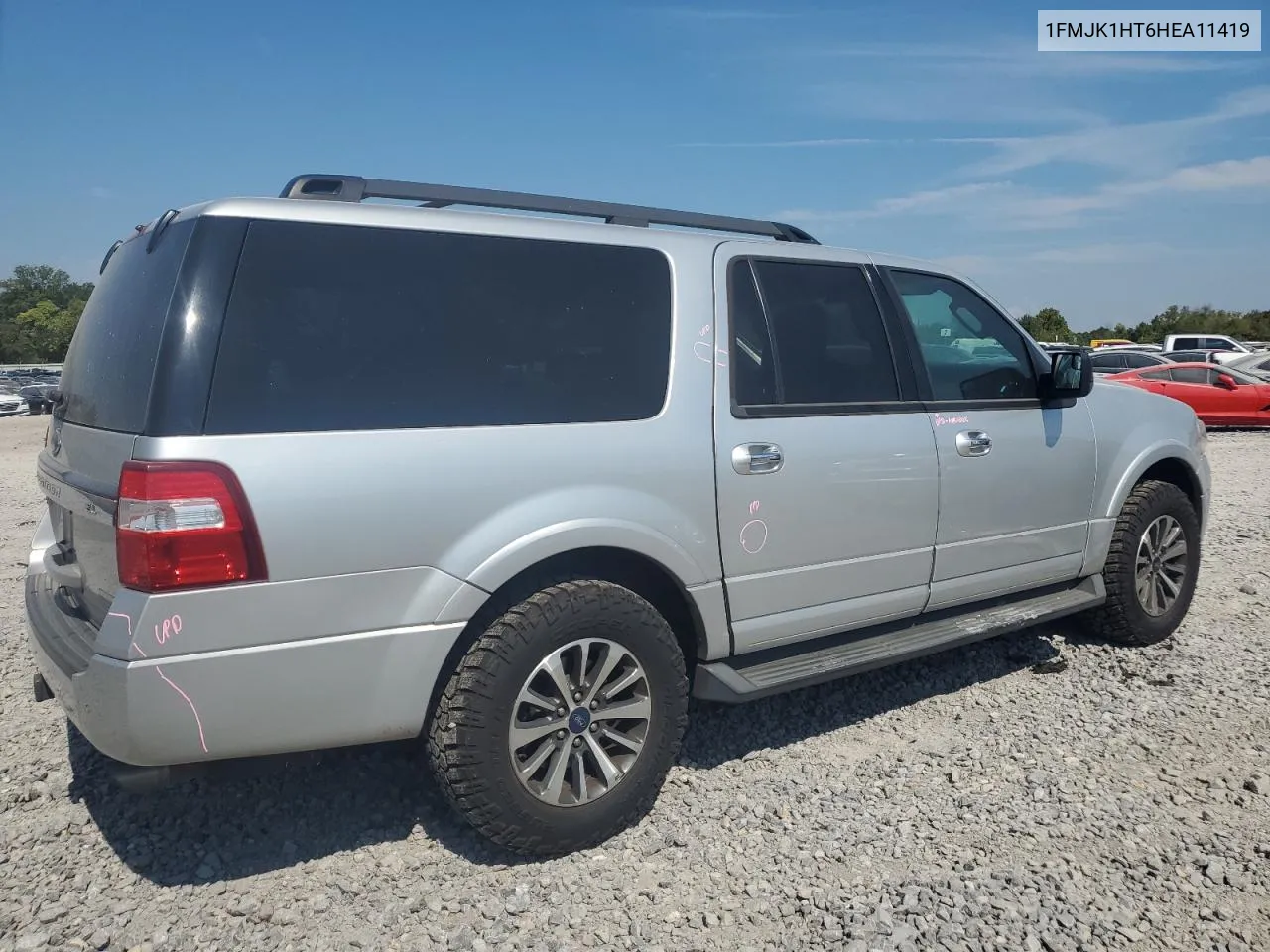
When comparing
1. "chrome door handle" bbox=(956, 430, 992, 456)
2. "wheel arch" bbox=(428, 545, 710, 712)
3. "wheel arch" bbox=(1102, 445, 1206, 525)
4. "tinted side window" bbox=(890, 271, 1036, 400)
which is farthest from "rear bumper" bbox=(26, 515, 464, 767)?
"wheel arch" bbox=(1102, 445, 1206, 525)

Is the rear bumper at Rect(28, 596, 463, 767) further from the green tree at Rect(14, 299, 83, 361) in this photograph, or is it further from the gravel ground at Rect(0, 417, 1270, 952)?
the green tree at Rect(14, 299, 83, 361)

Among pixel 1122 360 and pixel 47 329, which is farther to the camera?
pixel 47 329

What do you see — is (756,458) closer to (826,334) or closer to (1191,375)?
(826,334)

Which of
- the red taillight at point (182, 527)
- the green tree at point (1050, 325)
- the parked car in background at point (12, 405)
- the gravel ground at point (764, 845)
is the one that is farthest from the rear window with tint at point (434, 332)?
the green tree at point (1050, 325)

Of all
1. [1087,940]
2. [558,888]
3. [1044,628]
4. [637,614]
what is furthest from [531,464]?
[1044,628]

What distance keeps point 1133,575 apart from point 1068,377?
1187mm

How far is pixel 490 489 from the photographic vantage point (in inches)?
112

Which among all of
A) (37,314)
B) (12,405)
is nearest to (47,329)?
(37,314)

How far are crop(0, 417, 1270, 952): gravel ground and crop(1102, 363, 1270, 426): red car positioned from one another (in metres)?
16.3

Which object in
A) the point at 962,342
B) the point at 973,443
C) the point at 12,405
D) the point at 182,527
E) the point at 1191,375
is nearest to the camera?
the point at 182,527

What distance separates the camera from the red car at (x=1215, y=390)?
1848cm

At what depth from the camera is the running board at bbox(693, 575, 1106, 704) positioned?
342cm

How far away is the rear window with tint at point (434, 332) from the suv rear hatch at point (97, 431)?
0.26 metres

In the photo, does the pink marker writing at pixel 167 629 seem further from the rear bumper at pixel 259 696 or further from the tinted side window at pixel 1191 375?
the tinted side window at pixel 1191 375
